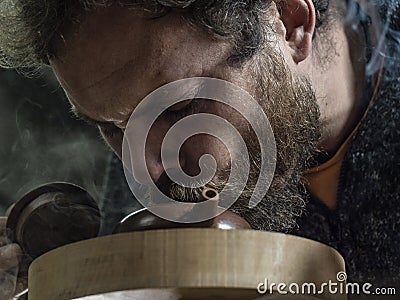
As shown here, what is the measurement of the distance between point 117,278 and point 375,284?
0.69m

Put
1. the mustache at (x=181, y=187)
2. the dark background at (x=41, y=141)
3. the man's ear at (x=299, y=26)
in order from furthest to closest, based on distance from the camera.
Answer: the dark background at (x=41, y=141) → the man's ear at (x=299, y=26) → the mustache at (x=181, y=187)

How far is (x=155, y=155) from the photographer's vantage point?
992mm

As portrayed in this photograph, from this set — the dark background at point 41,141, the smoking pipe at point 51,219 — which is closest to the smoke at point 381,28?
the smoking pipe at point 51,219

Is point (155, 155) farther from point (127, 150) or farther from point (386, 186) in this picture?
point (386, 186)

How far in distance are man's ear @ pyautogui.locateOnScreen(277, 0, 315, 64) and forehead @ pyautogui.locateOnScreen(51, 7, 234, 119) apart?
0.16 metres

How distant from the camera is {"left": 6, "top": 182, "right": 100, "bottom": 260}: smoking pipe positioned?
0.92 m

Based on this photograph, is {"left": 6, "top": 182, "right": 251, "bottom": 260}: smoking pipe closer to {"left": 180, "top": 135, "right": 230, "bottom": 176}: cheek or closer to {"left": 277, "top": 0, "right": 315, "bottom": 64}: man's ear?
{"left": 180, "top": 135, "right": 230, "bottom": 176}: cheek

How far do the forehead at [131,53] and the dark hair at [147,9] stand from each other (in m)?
0.01

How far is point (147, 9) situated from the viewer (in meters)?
Result: 0.97

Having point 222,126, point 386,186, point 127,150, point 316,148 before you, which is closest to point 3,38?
point 127,150

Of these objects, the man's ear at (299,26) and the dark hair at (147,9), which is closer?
the dark hair at (147,9)

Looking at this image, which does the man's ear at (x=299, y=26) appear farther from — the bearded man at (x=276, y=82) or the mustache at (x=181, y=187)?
the mustache at (x=181, y=187)

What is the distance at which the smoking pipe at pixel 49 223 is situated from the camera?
0.92 meters

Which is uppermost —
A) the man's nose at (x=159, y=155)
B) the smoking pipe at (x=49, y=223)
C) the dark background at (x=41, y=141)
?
the man's nose at (x=159, y=155)
